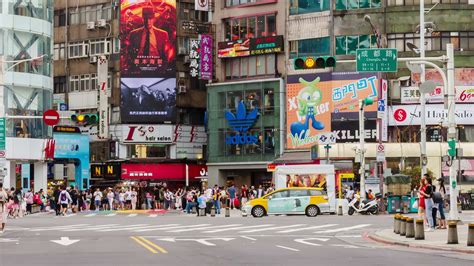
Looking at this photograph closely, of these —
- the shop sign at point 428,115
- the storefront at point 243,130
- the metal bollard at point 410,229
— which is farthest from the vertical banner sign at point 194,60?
the metal bollard at point 410,229

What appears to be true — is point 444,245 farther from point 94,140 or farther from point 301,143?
point 94,140

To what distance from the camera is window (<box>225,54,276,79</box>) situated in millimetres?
78250

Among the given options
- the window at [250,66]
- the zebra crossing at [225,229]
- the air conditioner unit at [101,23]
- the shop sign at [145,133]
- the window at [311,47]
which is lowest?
the zebra crossing at [225,229]

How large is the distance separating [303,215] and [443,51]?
2478cm

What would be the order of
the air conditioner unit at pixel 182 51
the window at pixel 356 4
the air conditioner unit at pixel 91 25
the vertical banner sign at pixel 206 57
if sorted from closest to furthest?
the window at pixel 356 4 < the vertical banner sign at pixel 206 57 < the air conditioner unit at pixel 182 51 < the air conditioner unit at pixel 91 25

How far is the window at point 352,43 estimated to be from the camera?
7338cm

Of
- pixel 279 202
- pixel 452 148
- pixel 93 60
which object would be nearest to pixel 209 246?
pixel 452 148

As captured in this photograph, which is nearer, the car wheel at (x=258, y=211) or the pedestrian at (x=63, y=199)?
the car wheel at (x=258, y=211)

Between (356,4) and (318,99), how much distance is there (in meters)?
7.12

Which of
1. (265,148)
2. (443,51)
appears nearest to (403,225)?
(443,51)

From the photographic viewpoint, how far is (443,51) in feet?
235

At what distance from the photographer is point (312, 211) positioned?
5009 centimetres

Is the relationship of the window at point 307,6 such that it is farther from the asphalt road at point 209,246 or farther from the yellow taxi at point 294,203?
the asphalt road at point 209,246

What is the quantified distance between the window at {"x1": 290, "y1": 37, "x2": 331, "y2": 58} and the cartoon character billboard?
62.2 inches
